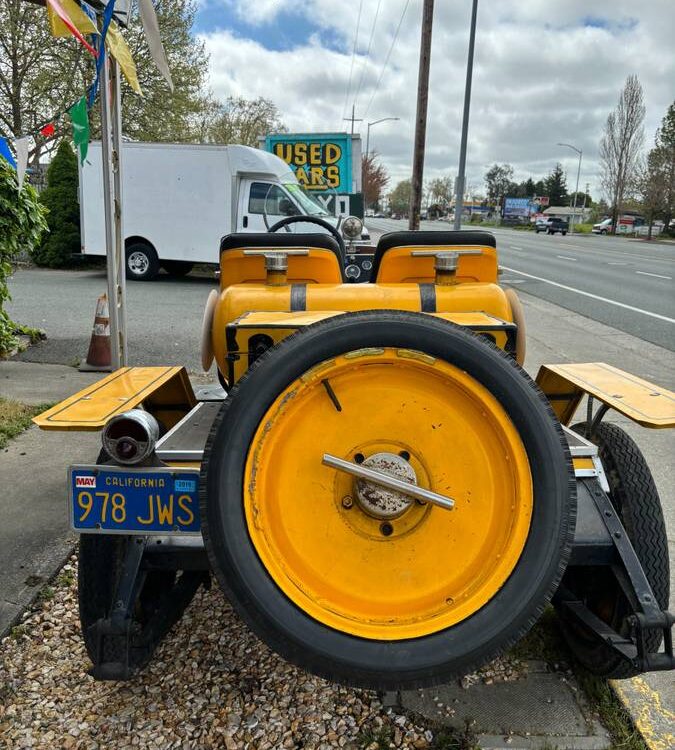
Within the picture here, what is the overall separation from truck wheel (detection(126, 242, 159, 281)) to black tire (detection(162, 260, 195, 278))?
0.60 meters

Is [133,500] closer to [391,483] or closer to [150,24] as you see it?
[391,483]

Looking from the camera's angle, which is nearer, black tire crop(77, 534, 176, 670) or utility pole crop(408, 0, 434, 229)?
black tire crop(77, 534, 176, 670)

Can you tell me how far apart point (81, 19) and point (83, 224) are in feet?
37.5

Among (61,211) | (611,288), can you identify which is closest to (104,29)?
(61,211)

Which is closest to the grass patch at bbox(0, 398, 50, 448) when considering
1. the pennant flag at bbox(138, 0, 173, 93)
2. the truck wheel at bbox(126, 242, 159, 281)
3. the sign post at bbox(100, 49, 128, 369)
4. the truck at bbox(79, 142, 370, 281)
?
the sign post at bbox(100, 49, 128, 369)

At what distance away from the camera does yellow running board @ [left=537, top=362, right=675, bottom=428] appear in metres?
2.12

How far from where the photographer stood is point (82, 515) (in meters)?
1.94

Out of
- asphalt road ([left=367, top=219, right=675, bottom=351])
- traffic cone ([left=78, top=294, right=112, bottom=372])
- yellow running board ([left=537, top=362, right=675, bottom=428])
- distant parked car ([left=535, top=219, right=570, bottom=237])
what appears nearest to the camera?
yellow running board ([left=537, top=362, right=675, bottom=428])

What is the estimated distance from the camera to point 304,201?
13.7 m

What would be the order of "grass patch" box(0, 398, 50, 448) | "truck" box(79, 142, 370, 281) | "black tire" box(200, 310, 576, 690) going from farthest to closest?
1. "truck" box(79, 142, 370, 281)
2. "grass patch" box(0, 398, 50, 448)
3. "black tire" box(200, 310, 576, 690)

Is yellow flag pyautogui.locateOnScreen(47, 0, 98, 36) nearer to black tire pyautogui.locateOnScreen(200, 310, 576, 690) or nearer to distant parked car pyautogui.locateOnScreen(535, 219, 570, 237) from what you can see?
black tire pyautogui.locateOnScreen(200, 310, 576, 690)

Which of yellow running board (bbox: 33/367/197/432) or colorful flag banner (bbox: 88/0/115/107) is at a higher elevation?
colorful flag banner (bbox: 88/0/115/107)

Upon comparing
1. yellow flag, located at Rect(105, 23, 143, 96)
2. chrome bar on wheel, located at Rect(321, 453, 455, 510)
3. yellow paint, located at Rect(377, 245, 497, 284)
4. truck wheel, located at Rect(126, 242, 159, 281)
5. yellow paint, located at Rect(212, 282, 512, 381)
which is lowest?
truck wheel, located at Rect(126, 242, 159, 281)

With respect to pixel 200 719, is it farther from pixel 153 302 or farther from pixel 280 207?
pixel 280 207
